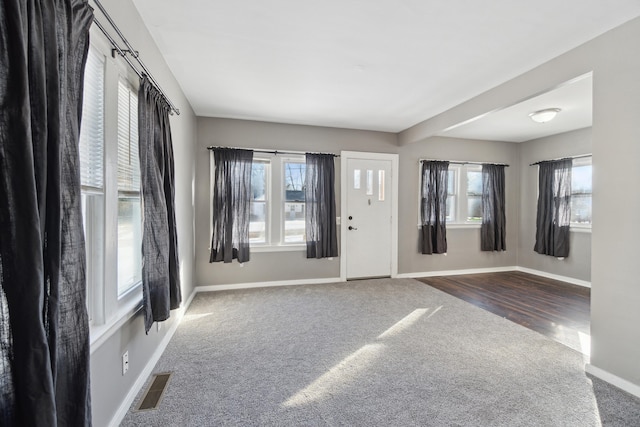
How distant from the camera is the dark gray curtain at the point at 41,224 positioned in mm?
877

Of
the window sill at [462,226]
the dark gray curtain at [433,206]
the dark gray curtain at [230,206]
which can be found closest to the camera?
the dark gray curtain at [230,206]

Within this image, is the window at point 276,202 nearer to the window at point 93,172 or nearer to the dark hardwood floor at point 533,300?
the dark hardwood floor at point 533,300

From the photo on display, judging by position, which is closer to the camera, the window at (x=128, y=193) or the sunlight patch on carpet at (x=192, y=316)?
the window at (x=128, y=193)

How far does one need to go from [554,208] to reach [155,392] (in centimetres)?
615

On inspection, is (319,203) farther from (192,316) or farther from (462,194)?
(462,194)

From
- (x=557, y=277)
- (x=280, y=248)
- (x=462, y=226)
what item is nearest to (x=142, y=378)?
(x=280, y=248)

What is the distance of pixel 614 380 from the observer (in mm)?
2119

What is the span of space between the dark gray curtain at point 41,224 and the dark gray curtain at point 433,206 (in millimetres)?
4968

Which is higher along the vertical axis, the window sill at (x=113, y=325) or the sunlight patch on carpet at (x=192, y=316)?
the window sill at (x=113, y=325)

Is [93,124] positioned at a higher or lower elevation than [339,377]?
higher

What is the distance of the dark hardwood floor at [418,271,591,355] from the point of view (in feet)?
10.2

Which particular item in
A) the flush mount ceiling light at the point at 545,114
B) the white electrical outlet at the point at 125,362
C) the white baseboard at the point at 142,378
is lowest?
the white baseboard at the point at 142,378

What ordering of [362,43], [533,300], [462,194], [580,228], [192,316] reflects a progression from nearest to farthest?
1. [362,43]
2. [192,316]
3. [533,300]
4. [580,228]
5. [462,194]

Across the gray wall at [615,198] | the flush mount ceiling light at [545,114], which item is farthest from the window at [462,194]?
the gray wall at [615,198]
